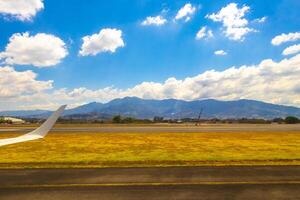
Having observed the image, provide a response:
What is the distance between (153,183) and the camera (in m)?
16.7

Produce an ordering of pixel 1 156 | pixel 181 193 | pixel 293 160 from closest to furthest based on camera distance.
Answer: pixel 181 193 < pixel 293 160 < pixel 1 156

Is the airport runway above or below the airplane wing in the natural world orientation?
below

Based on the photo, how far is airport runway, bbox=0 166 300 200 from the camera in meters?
14.5

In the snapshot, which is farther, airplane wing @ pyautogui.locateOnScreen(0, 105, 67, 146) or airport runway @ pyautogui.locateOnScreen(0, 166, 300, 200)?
airplane wing @ pyautogui.locateOnScreen(0, 105, 67, 146)

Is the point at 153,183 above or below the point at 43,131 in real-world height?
below

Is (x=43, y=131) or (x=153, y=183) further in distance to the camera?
(x=153, y=183)

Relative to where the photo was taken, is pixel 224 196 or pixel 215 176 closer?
pixel 224 196

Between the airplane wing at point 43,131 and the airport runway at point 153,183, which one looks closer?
the airport runway at point 153,183

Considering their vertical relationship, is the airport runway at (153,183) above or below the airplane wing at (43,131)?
below

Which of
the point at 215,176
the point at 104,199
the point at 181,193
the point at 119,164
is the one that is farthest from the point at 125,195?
the point at 119,164

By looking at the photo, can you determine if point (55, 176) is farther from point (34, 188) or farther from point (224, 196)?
point (224, 196)

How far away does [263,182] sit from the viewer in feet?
55.3

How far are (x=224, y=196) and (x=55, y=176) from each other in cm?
919

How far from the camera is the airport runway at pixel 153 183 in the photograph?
1448 centimetres
